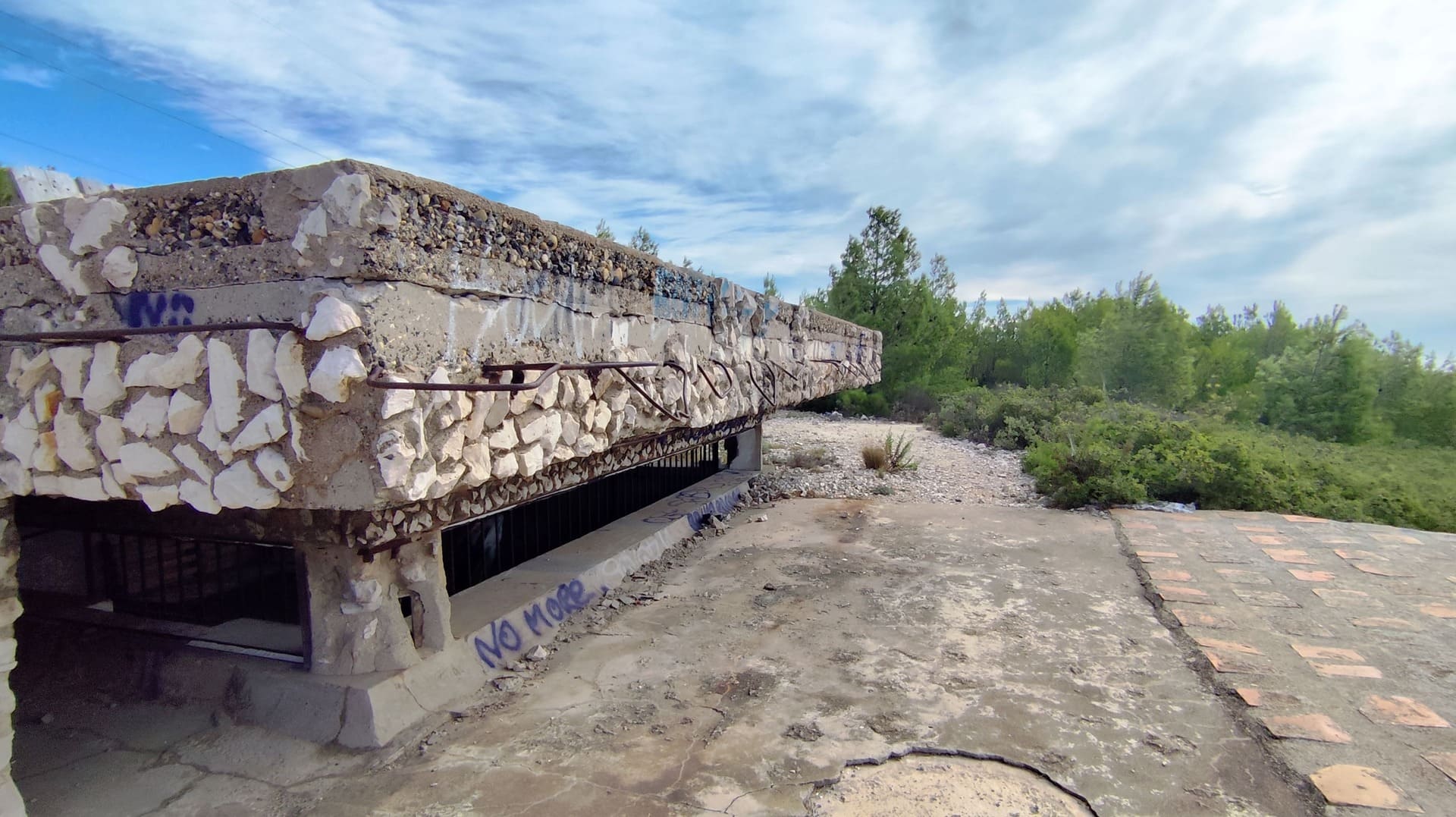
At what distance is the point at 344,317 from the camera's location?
2.23 meters

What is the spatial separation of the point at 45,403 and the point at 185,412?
704 millimetres

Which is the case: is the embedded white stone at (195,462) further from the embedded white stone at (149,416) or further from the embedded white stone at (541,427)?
the embedded white stone at (541,427)

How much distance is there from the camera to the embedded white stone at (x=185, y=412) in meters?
2.42

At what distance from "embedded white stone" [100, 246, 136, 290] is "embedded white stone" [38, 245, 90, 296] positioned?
0.13 meters

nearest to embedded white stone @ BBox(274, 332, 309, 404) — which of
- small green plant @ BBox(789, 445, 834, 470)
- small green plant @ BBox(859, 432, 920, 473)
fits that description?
small green plant @ BBox(789, 445, 834, 470)

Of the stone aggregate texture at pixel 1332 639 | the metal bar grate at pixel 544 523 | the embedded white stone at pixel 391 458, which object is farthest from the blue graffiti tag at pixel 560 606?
the stone aggregate texture at pixel 1332 639

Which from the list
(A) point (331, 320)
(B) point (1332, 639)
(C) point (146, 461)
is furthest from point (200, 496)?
(B) point (1332, 639)

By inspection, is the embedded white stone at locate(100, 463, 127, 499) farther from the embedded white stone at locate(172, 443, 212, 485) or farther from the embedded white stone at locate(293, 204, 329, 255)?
the embedded white stone at locate(293, 204, 329, 255)

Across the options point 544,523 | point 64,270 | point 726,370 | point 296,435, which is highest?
point 64,270

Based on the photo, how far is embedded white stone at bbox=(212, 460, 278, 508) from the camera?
239 cm

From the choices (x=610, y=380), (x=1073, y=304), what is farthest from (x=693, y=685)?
(x=1073, y=304)

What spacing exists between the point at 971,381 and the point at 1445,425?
11890 millimetres

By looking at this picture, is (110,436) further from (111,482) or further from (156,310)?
(156,310)

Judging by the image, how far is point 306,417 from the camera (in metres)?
2.33
